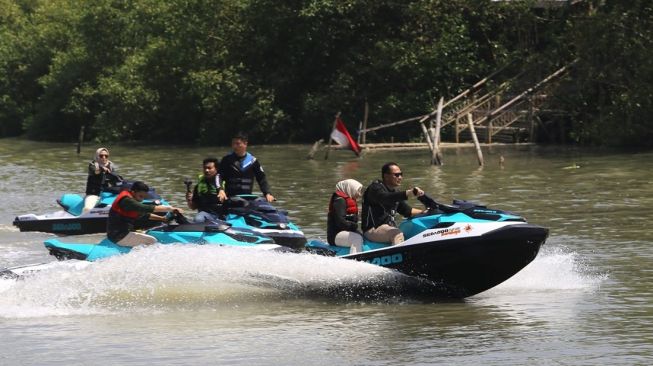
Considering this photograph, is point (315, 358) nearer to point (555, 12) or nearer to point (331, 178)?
point (331, 178)

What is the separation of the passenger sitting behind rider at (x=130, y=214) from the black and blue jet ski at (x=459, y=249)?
2.50m

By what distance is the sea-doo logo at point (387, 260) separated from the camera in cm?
1337

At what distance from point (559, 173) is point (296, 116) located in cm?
1999

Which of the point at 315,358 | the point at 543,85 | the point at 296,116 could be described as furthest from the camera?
the point at 296,116

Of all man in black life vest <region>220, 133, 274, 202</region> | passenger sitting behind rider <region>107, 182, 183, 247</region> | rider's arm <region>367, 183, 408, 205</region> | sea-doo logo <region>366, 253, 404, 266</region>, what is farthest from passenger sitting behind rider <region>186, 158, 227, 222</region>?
sea-doo logo <region>366, 253, 404, 266</region>

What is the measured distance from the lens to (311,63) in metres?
49.2

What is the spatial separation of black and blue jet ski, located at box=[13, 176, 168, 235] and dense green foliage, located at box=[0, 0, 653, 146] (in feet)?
67.1

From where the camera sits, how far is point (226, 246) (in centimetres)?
1407

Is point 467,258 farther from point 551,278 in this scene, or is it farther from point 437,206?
point 551,278

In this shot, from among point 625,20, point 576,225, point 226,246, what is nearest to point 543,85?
point 625,20

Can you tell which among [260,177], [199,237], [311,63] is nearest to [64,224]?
[260,177]

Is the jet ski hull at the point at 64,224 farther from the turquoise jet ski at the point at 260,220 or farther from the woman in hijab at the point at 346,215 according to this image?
the woman in hijab at the point at 346,215

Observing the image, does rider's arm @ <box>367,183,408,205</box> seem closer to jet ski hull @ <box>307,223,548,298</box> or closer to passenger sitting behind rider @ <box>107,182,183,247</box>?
jet ski hull @ <box>307,223,548,298</box>

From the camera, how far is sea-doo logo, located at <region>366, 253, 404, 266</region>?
13.4 metres
